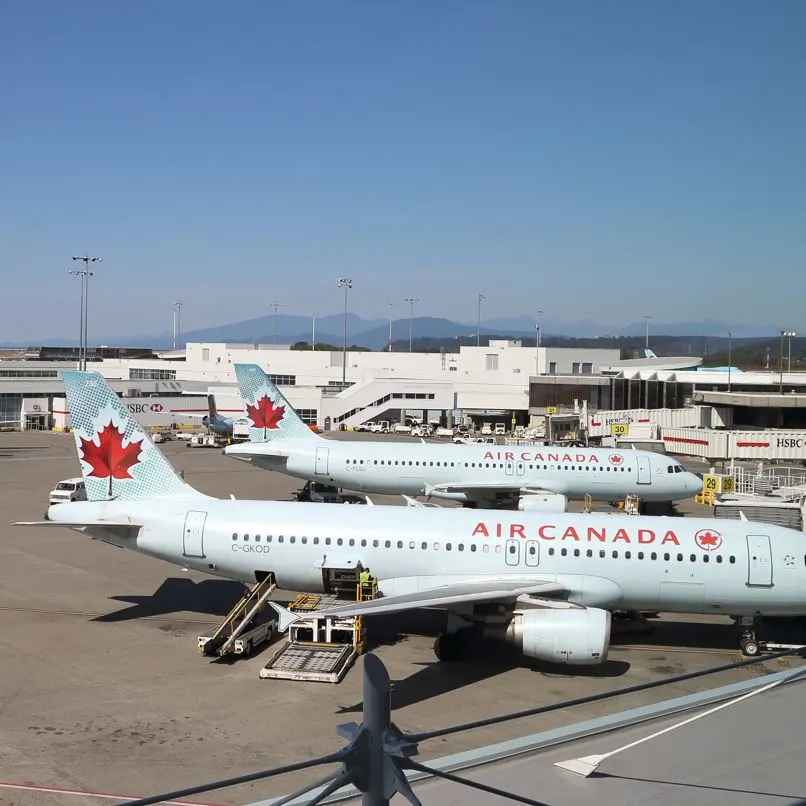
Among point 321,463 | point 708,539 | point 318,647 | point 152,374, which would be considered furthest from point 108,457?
point 152,374

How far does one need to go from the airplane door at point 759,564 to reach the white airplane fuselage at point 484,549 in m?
0.03

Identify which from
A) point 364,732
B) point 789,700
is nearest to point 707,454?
point 789,700

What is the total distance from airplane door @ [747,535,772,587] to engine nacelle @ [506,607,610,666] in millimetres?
4524

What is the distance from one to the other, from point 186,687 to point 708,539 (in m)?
13.5

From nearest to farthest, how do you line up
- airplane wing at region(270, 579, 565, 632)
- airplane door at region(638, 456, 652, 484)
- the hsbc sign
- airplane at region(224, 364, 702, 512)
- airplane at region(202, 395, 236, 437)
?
1. airplane wing at region(270, 579, 565, 632)
2. airplane door at region(638, 456, 652, 484)
3. airplane at region(224, 364, 702, 512)
4. airplane at region(202, 395, 236, 437)
5. the hsbc sign

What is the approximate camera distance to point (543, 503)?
3628 centimetres

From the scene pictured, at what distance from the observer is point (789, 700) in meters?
10.7

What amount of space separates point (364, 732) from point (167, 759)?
1138 cm

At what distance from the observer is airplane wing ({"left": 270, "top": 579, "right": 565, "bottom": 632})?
18803 mm

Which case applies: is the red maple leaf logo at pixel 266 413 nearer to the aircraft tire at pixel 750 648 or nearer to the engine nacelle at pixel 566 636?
the engine nacelle at pixel 566 636

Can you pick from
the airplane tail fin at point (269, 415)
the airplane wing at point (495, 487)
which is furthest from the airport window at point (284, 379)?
the airplane wing at point (495, 487)

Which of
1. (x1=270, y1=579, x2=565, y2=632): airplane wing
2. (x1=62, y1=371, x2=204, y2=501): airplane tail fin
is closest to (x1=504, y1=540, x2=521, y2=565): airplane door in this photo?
(x1=270, y1=579, x2=565, y2=632): airplane wing

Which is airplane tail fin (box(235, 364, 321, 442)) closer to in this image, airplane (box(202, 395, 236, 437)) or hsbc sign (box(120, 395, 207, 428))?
airplane (box(202, 395, 236, 437))

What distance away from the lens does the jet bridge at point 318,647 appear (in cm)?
1952
